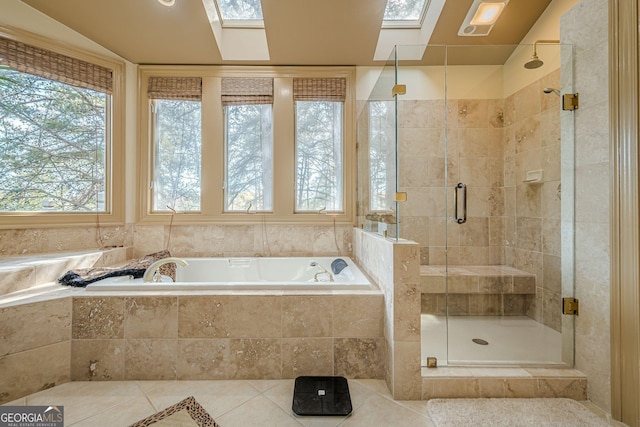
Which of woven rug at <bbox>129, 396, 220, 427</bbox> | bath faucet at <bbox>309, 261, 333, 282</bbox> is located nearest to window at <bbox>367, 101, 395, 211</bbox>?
bath faucet at <bbox>309, 261, 333, 282</bbox>

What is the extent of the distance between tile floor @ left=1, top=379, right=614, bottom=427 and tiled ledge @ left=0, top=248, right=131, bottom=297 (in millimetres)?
692

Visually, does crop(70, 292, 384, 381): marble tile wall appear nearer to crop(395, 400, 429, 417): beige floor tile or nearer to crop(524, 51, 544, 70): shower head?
crop(395, 400, 429, 417): beige floor tile

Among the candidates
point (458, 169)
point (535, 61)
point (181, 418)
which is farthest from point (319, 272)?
point (535, 61)

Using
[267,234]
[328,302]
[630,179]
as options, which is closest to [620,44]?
[630,179]

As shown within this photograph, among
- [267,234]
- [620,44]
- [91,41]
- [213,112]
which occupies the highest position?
[91,41]

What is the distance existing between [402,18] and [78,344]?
11.9ft

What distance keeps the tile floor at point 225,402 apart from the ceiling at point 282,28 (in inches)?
106

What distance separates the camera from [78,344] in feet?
4.81

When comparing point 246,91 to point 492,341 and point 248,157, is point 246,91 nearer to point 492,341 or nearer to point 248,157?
point 248,157

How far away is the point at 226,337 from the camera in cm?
150

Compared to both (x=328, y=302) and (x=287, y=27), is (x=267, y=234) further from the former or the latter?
(x=287, y=27)

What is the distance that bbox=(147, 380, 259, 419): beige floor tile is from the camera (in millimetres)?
1290

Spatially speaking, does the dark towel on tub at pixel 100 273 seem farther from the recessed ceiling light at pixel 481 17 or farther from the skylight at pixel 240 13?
the recessed ceiling light at pixel 481 17

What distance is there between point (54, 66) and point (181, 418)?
2888 millimetres
